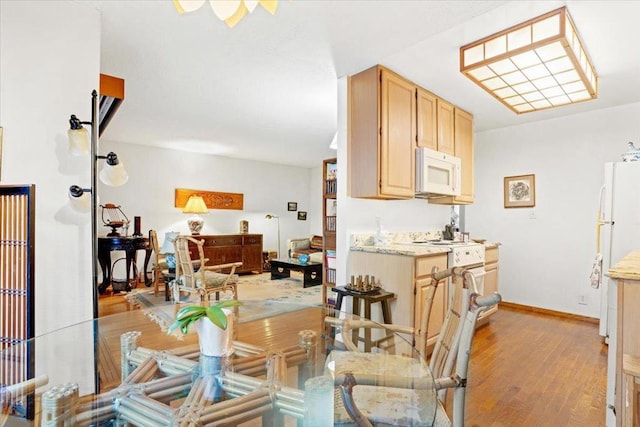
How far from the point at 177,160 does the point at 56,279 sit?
4.83 metres

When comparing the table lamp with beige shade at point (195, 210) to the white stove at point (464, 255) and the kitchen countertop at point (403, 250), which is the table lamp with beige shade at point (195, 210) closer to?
the kitchen countertop at point (403, 250)

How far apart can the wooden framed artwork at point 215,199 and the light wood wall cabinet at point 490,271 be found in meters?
5.04

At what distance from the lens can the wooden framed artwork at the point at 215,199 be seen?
6301 mm

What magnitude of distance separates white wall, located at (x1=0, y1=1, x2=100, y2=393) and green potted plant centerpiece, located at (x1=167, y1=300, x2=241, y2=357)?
894 mm

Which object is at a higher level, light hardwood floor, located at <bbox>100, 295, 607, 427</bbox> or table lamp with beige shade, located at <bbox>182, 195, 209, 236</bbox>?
table lamp with beige shade, located at <bbox>182, 195, 209, 236</bbox>

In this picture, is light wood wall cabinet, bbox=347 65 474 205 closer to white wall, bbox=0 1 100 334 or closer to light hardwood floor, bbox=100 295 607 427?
light hardwood floor, bbox=100 295 607 427

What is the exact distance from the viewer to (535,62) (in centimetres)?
240

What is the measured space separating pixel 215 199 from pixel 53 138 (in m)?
4.94

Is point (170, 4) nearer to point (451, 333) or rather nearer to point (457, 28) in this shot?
point (457, 28)


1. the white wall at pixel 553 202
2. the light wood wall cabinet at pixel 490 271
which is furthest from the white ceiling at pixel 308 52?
the light wood wall cabinet at pixel 490 271

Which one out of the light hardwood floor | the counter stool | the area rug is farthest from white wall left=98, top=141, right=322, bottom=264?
the counter stool

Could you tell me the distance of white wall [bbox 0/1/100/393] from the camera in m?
1.75

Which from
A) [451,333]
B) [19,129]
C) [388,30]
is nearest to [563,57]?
[388,30]

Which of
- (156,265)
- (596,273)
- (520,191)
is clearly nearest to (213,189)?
(156,265)
